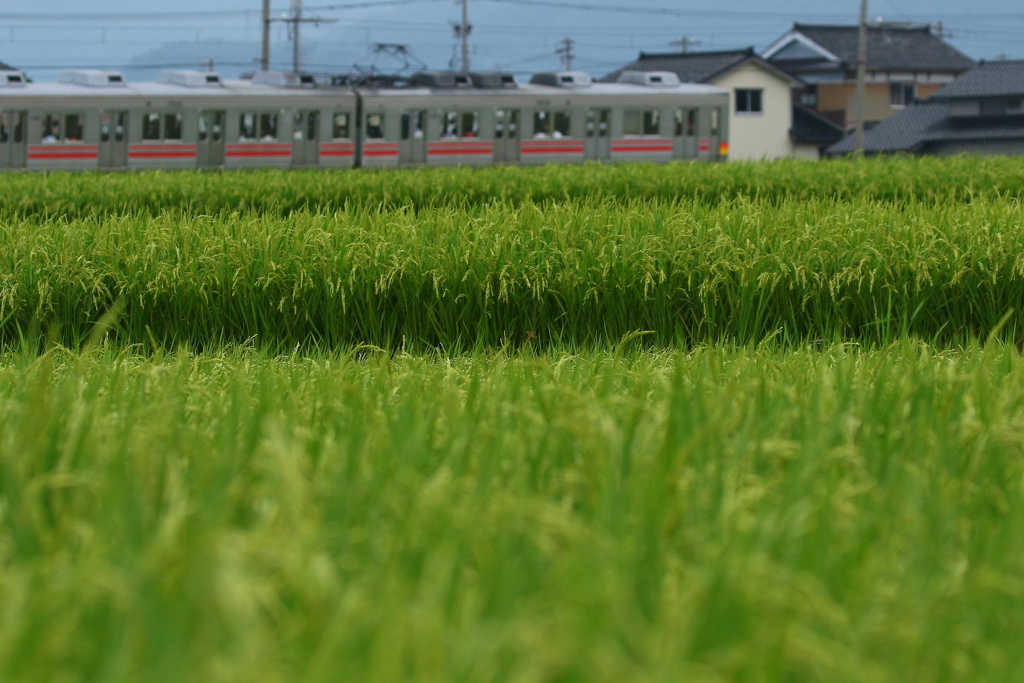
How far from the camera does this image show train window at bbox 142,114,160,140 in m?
21.2

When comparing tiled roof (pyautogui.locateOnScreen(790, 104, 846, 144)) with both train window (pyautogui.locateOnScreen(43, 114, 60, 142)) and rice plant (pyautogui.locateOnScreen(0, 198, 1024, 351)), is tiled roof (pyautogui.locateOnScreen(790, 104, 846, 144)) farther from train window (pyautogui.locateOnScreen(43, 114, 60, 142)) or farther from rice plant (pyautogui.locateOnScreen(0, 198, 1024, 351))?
rice plant (pyautogui.locateOnScreen(0, 198, 1024, 351))

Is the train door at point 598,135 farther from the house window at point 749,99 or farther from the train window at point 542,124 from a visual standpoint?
the house window at point 749,99

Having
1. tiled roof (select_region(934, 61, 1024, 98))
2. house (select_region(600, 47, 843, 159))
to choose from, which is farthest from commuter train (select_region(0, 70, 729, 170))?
house (select_region(600, 47, 843, 159))

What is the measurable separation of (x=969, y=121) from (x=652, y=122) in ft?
68.1

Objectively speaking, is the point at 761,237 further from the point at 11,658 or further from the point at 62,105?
the point at 62,105

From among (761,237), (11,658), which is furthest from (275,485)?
(761,237)

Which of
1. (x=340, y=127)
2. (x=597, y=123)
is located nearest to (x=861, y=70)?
(x=597, y=123)

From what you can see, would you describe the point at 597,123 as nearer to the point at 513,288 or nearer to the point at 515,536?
the point at 513,288

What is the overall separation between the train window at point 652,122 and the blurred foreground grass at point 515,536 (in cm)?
2211

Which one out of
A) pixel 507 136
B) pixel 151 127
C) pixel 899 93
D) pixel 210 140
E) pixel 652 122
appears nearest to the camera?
pixel 151 127

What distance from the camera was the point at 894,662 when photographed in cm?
161

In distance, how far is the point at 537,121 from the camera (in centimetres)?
2389

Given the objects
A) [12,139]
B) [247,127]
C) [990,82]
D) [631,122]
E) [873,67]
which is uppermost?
[873,67]

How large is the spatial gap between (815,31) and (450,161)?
34.0 metres
